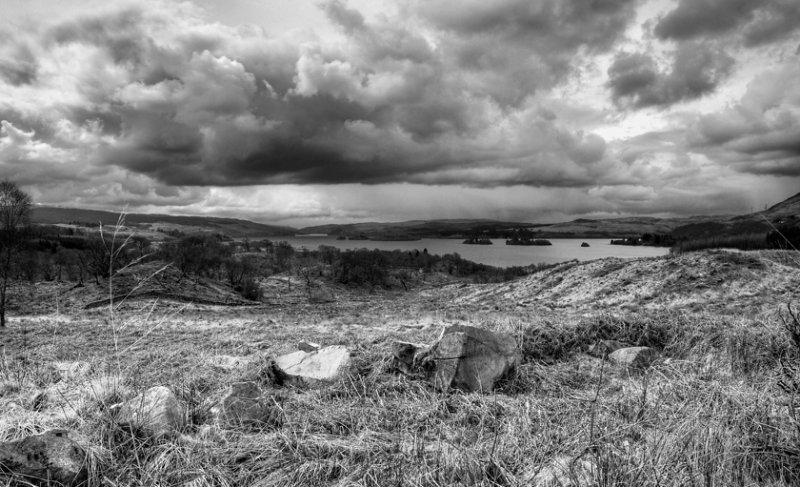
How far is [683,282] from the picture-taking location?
19.0m

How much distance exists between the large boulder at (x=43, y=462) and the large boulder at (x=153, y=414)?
1.31ft

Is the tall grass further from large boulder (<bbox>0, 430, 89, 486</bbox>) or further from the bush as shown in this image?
the bush

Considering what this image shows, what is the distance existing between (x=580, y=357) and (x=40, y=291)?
4900 centimetres

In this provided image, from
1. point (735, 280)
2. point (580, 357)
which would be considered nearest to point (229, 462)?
point (580, 357)

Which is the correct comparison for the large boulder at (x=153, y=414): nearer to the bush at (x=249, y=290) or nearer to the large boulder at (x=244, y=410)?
the large boulder at (x=244, y=410)

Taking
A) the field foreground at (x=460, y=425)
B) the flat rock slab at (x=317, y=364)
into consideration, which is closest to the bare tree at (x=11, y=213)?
the field foreground at (x=460, y=425)

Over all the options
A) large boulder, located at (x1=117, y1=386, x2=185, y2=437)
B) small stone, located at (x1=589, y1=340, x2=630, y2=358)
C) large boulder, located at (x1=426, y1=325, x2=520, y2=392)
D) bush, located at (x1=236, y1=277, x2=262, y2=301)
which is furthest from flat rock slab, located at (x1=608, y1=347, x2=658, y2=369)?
bush, located at (x1=236, y1=277, x2=262, y2=301)

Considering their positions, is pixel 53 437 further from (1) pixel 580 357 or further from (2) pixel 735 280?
(2) pixel 735 280

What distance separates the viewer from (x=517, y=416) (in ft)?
11.8

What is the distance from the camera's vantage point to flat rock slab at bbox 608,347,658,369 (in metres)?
5.64

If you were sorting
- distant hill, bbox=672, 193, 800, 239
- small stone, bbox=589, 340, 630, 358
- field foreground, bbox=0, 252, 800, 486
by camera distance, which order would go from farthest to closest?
distant hill, bbox=672, 193, 800, 239 → small stone, bbox=589, 340, 630, 358 → field foreground, bbox=0, 252, 800, 486

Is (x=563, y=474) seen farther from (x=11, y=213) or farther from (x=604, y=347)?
(x=11, y=213)

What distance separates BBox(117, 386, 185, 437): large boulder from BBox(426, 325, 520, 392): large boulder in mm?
2473

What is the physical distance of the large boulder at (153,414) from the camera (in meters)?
3.18
